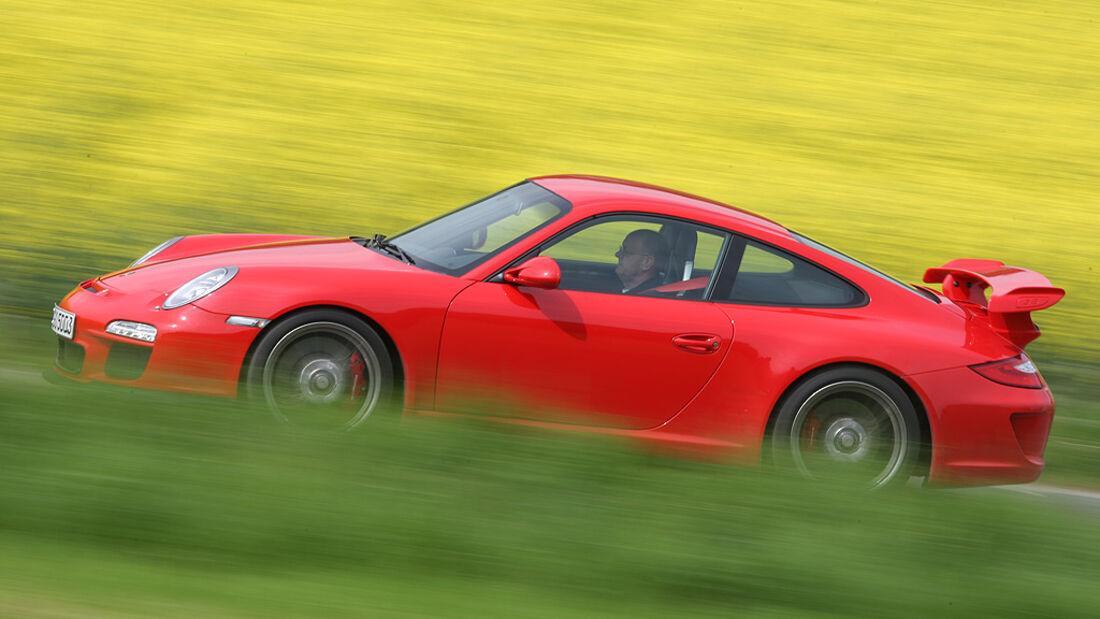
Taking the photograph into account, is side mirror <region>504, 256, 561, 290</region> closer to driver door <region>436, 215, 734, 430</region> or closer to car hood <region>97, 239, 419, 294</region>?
driver door <region>436, 215, 734, 430</region>

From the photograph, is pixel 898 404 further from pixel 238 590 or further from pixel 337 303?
pixel 238 590

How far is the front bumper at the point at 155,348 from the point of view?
511cm

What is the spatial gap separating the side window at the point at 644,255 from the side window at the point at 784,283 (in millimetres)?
160

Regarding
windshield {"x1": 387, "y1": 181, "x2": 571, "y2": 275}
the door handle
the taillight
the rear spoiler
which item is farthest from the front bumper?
the rear spoiler

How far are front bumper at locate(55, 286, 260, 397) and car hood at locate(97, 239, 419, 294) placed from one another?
6.0 inches

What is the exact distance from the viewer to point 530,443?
4223mm

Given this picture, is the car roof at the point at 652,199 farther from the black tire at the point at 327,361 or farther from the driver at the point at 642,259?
the black tire at the point at 327,361

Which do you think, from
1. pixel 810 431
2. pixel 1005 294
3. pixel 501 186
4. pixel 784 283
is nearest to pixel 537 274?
pixel 784 283

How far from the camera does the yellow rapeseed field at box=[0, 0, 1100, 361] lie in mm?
10742

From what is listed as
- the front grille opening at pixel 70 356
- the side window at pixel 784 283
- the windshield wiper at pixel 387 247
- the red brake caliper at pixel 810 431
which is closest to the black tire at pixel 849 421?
the red brake caliper at pixel 810 431

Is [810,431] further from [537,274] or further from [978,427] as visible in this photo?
[537,274]

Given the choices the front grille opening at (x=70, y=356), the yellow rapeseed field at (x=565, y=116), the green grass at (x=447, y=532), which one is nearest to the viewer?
the green grass at (x=447, y=532)

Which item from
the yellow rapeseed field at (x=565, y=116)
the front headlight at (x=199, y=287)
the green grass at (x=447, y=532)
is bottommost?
the green grass at (x=447, y=532)

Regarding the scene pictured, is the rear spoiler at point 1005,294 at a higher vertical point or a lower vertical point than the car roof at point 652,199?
lower
